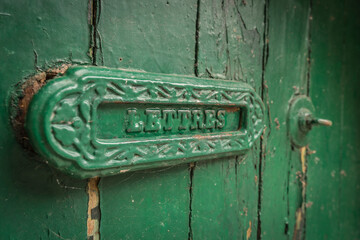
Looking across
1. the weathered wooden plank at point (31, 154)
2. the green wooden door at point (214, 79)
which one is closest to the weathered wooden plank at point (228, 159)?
the green wooden door at point (214, 79)

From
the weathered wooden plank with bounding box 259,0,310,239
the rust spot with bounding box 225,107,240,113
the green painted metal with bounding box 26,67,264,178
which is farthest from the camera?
the weathered wooden plank with bounding box 259,0,310,239

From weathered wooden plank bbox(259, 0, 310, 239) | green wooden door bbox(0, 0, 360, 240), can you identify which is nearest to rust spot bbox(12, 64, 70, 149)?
green wooden door bbox(0, 0, 360, 240)

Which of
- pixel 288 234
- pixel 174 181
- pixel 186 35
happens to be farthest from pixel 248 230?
pixel 186 35

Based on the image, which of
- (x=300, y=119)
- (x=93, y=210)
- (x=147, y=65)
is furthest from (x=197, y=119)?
(x=300, y=119)

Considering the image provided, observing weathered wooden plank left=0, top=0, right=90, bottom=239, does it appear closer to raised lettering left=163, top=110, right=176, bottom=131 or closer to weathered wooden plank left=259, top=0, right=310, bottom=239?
raised lettering left=163, top=110, right=176, bottom=131

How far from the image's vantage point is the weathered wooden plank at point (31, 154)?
35 cm

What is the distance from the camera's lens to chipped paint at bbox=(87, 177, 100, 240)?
1.42ft

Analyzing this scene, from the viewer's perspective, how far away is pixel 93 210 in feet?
1.44

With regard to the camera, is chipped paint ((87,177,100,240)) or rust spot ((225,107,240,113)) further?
rust spot ((225,107,240,113))

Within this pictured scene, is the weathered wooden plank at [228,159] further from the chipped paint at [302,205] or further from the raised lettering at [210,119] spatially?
the chipped paint at [302,205]

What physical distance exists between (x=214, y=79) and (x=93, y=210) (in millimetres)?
358

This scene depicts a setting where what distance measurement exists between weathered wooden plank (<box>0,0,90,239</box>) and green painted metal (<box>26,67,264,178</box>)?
0.15ft

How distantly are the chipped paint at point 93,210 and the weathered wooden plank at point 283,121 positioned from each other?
457mm

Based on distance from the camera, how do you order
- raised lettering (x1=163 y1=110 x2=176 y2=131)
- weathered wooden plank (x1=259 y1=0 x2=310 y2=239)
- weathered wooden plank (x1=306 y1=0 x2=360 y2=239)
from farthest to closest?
weathered wooden plank (x1=306 y1=0 x2=360 y2=239) < weathered wooden plank (x1=259 y1=0 x2=310 y2=239) < raised lettering (x1=163 y1=110 x2=176 y2=131)
